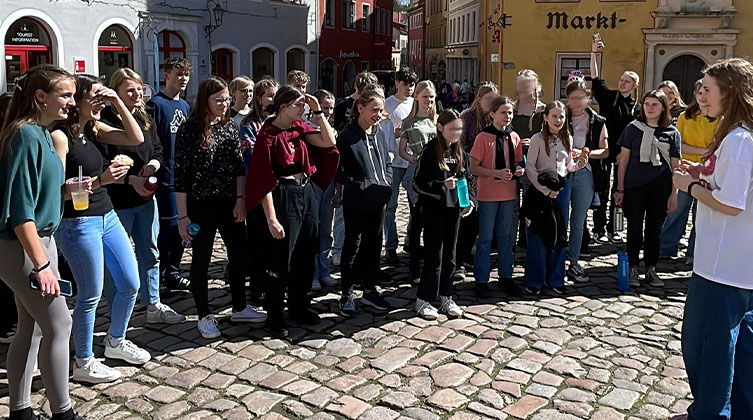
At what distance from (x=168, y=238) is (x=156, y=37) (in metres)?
15.5

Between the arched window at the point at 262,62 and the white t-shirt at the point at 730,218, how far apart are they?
24.8 metres

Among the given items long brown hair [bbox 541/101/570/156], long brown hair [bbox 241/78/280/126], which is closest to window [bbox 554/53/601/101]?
long brown hair [bbox 541/101/570/156]

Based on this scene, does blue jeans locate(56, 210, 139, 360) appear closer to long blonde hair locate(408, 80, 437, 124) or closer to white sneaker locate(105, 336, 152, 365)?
white sneaker locate(105, 336, 152, 365)

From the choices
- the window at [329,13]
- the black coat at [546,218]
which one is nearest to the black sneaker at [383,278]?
the black coat at [546,218]

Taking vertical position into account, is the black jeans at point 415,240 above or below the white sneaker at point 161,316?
above

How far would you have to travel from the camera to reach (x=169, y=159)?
6469mm

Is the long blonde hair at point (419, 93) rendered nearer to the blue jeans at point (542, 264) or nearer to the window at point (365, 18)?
the blue jeans at point (542, 264)

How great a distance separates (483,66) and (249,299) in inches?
1027

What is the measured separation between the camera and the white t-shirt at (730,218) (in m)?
3.51

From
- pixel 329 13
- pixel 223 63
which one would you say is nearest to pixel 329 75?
pixel 329 13

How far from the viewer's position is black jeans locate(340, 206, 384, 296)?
6.03 meters

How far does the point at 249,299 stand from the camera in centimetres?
637

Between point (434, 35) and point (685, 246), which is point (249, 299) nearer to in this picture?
point (685, 246)

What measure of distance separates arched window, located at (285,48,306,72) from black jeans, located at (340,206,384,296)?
940 inches
